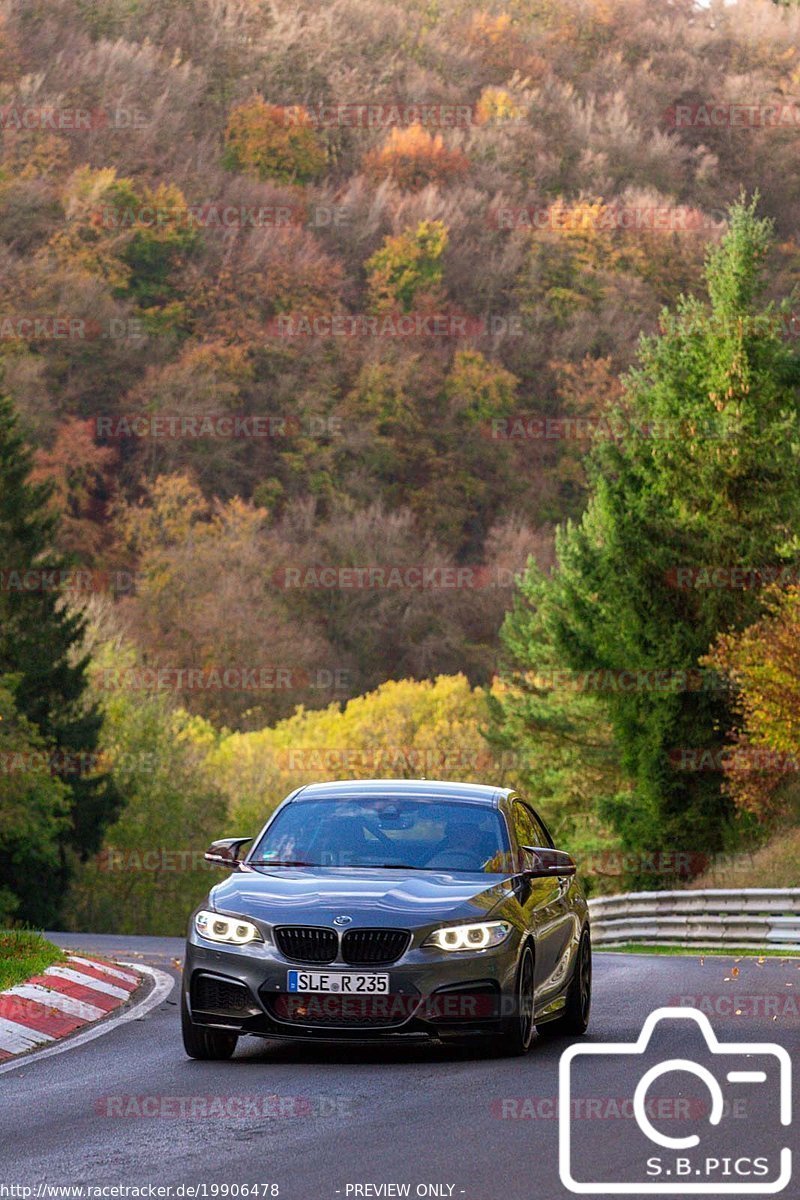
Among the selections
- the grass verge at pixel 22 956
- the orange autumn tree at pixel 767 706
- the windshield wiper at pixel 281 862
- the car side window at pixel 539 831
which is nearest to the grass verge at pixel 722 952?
the orange autumn tree at pixel 767 706

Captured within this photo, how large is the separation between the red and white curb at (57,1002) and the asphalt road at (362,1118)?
380mm

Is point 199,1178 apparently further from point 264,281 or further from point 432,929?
point 264,281

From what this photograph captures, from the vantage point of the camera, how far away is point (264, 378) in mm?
121312

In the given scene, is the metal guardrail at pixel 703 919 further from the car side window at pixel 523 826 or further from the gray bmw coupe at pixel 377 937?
the gray bmw coupe at pixel 377 937

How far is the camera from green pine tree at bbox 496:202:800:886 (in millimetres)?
43906

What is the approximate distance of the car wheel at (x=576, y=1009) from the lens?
12.8 metres

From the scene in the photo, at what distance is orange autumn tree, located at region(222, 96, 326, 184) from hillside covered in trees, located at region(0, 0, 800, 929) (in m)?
0.32

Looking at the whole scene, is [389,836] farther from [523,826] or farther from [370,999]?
[370,999]

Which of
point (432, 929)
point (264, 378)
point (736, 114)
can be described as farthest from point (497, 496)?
point (432, 929)

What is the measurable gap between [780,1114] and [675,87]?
511 ft

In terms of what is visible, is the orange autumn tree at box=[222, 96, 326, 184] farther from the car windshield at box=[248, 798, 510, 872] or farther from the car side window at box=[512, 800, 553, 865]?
the car windshield at box=[248, 798, 510, 872]

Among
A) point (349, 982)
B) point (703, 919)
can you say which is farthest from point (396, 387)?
point (349, 982)

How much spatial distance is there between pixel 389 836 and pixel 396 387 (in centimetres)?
10784

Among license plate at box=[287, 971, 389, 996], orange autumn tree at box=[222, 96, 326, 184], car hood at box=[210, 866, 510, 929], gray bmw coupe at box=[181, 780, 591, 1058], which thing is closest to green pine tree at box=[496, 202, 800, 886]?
gray bmw coupe at box=[181, 780, 591, 1058]
